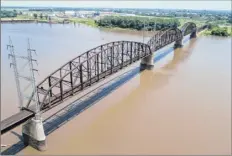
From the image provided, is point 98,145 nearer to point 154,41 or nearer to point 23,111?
point 23,111

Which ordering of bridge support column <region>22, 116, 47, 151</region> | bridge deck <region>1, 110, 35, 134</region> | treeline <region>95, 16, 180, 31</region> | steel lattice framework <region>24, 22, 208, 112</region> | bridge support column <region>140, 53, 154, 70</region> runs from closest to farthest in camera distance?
bridge deck <region>1, 110, 35, 134</region> < bridge support column <region>22, 116, 47, 151</region> < steel lattice framework <region>24, 22, 208, 112</region> < bridge support column <region>140, 53, 154, 70</region> < treeline <region>95, 16, 180, 31</region>

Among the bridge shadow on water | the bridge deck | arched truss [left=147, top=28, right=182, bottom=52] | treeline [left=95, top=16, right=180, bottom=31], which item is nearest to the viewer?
the bridge deck

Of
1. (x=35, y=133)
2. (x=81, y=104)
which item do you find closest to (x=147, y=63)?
(x=81, y=104)

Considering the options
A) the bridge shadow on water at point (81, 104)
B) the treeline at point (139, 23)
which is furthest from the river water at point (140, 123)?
the treeline at point (139, 23)

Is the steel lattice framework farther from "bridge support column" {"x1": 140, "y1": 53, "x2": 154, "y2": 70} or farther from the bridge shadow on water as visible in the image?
the bridge shadow on water

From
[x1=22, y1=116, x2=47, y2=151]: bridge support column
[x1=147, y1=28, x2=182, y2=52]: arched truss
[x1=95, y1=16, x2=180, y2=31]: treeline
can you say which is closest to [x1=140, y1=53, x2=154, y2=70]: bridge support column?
[x1=147, y1=28, x2=182, y2=52]: arched truss
